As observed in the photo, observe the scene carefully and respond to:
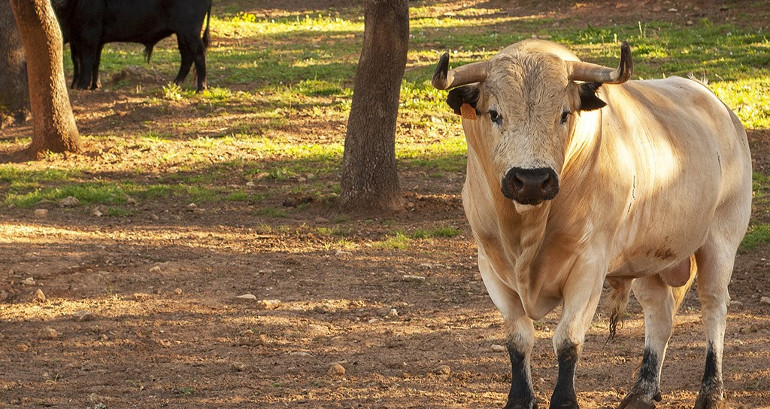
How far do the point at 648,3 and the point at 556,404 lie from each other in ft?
62.4

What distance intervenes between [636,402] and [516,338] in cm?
91

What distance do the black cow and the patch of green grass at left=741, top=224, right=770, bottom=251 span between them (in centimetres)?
878

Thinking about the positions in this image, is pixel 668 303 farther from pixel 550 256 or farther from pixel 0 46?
pixel 0 46

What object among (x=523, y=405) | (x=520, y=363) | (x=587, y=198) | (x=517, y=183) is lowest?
(x=523, y=405)

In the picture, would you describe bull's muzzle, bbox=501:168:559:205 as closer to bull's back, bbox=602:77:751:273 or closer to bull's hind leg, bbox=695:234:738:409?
bull's back, bbox=602:77:751:273

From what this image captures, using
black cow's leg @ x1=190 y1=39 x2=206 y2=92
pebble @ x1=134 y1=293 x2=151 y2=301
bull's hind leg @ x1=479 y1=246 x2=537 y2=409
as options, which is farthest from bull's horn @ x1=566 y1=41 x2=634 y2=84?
black cow's leg @ x1=190 y1=39 x2=206 y2=92

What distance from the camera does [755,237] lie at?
9172mm

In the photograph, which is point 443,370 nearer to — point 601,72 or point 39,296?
point 601,72

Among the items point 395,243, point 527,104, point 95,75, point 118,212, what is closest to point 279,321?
point 395,243

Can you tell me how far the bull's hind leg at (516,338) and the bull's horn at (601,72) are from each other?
108cm

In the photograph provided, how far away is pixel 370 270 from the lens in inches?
336

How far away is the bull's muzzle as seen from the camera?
4.55 m

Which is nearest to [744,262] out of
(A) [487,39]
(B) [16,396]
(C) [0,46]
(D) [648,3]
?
(B) [16,396]

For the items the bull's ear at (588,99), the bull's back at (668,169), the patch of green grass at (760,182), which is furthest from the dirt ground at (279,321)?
the bull's ear at (588,99)
